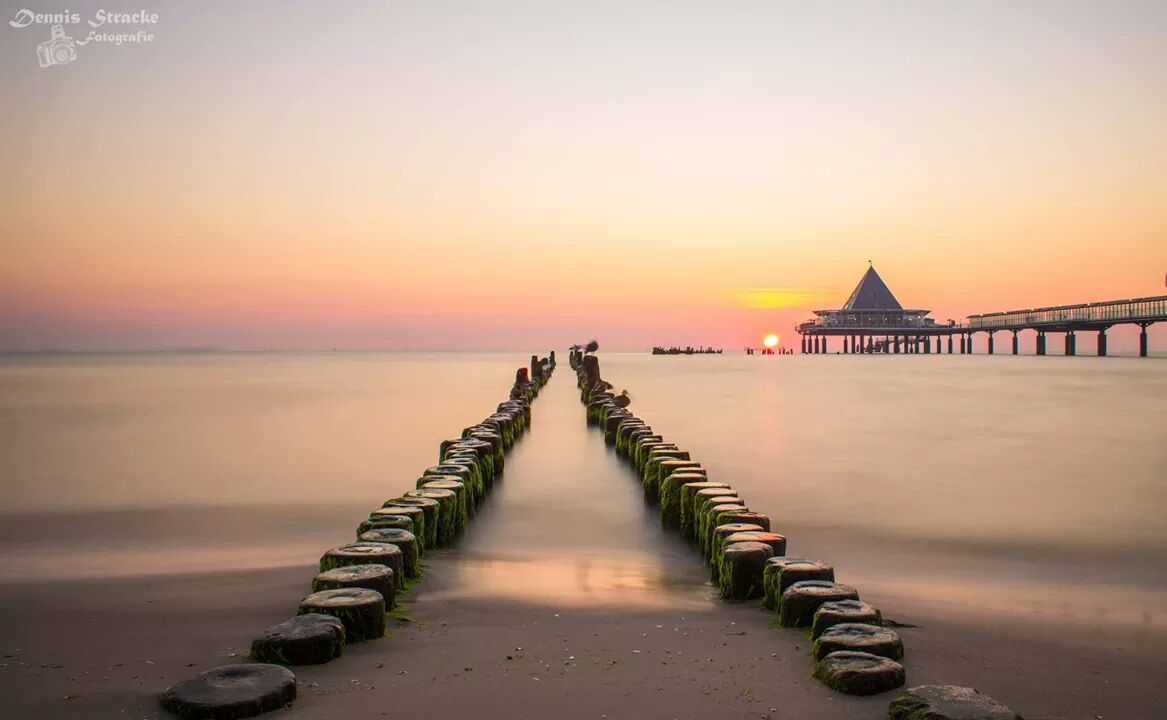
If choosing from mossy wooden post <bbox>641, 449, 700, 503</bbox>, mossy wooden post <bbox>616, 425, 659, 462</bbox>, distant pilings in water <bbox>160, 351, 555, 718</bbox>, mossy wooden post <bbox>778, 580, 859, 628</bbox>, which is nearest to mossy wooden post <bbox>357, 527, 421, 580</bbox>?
distant pilings in water <bbox>160, 351, 555, 718</bbox>

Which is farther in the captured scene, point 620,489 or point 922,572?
point 620,489

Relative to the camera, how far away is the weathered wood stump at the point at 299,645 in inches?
166

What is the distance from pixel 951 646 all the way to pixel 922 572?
8.60ft

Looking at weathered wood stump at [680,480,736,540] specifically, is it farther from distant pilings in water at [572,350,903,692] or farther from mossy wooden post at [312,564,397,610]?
mossy wooden post at [312,564,397,610]

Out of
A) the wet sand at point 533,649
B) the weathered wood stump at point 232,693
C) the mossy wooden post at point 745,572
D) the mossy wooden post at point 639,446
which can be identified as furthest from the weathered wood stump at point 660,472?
the weathered wood stump at point 232,693

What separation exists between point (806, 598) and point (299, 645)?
2508 millimetres

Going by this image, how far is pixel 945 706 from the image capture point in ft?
10.8

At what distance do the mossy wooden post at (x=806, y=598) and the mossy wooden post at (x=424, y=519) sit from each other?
290cm

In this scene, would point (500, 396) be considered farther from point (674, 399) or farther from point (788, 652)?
point (788, 652)

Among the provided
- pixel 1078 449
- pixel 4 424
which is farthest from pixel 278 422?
pixel 1078 449

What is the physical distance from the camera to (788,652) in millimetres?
4539

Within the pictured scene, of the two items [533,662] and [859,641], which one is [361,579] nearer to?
[533,662]

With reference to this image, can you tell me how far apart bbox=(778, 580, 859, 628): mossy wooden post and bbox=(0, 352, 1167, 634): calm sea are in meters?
1.04

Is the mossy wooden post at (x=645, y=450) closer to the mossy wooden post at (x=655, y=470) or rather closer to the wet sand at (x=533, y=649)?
the mossy wooden post at (x=655, y=470)
